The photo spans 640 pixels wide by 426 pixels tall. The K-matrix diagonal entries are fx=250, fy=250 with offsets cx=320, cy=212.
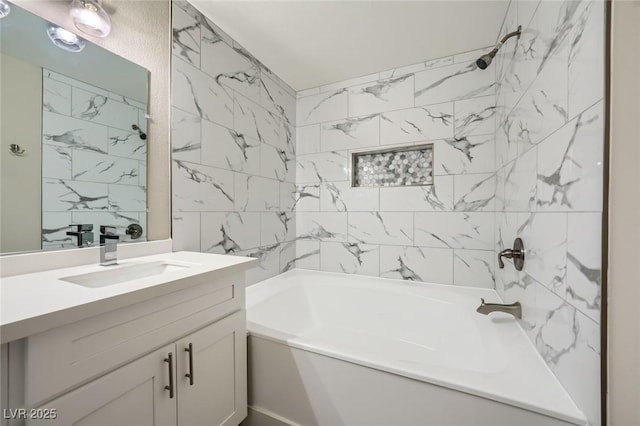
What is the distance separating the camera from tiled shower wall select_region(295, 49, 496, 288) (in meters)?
1.90

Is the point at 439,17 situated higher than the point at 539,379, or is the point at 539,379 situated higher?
the point at 439,17

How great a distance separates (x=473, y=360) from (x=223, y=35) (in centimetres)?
260

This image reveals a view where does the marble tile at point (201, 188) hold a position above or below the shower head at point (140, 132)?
below

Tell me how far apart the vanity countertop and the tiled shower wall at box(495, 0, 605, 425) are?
122cm

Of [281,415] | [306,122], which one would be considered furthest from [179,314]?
[306,122]

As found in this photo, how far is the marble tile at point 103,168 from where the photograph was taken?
1095mm

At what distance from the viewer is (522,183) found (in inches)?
48.9

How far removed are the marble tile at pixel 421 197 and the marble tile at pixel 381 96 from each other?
700 millimetres

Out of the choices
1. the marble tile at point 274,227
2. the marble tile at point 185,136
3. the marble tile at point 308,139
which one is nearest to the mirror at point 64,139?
the marble tile at point 185,136

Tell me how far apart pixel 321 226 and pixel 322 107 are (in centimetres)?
117

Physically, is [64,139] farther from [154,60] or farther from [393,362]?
[393,362]

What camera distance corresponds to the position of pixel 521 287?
4.18ft

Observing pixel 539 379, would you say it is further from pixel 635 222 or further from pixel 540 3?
pixel 540 3

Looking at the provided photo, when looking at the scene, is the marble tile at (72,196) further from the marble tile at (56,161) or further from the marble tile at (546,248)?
the marble tile at (546,248)
